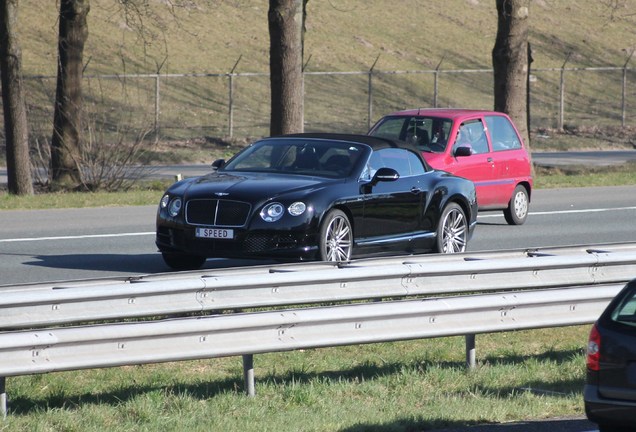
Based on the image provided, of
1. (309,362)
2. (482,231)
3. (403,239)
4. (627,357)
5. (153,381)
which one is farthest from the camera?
(482,231)

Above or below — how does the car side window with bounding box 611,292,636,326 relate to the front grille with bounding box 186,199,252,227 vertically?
below

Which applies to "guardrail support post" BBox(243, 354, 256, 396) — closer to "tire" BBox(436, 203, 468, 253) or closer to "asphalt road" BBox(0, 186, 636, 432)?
"asphalt road" BBox(0, 186, 636, 432)

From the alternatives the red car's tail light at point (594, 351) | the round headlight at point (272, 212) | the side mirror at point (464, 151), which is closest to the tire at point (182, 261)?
the round headlight at point (272, 212)

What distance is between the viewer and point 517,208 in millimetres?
19172

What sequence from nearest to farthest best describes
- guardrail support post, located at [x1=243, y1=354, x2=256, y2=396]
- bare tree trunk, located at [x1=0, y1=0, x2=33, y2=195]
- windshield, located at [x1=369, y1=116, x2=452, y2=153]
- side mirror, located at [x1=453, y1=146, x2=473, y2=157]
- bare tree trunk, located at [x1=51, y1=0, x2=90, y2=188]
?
guardrail support post, located at [x1=243, y1=354, x2=256, y2=396], side mirror, located at [x1=453, y1=146, x2=473, y2=157], windshield, located at [x1=369, y1=116, x2=452, y2=153], bare tree trunk, located at [x1=0, y1=0, x2=33, y2=195], bare tree trunk, located at [x1=51, y1=0, x2=90, y2=188]

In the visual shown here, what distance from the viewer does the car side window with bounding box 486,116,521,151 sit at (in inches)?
752

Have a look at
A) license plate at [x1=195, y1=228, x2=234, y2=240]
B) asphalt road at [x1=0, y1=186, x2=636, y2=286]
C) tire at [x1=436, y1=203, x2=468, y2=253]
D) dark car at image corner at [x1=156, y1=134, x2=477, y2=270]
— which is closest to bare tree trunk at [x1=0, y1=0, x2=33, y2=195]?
asphalt road at [x1=0, y1=186, x2=636, y2=286]

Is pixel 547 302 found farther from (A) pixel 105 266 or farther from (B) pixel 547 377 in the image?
(A) pixel 105 266

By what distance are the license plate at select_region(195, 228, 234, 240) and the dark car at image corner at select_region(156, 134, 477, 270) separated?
0.03 ft

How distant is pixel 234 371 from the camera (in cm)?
920

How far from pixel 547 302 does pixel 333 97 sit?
34.7m

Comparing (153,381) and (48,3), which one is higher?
(48,3)

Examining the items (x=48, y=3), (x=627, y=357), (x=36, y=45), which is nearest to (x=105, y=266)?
(x=627, y=357)

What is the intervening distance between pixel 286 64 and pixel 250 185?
10348mm
